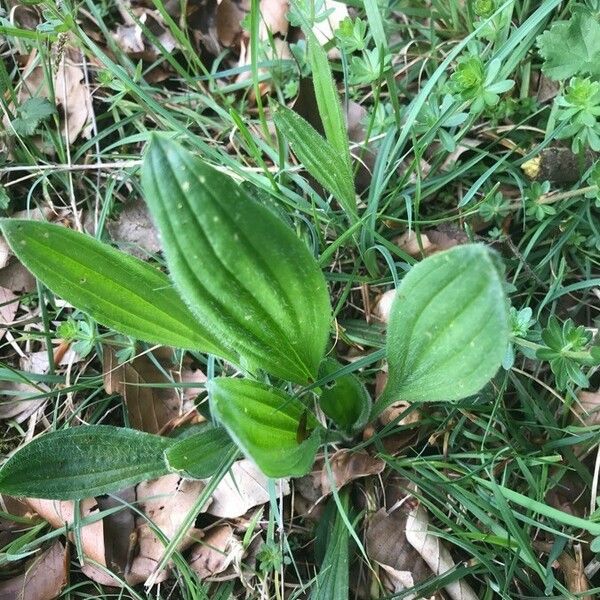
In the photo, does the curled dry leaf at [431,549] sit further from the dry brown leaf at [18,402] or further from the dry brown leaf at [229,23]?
the dry brown leaf at [229,23]

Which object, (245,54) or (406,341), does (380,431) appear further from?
(245,54)

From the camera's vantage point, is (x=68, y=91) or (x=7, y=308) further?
(x=68, y=91)

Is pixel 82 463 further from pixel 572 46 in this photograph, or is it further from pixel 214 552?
pixel 572 46

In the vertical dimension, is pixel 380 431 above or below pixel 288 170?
below

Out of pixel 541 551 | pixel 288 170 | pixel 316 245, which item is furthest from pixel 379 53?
A: pixel 541 551

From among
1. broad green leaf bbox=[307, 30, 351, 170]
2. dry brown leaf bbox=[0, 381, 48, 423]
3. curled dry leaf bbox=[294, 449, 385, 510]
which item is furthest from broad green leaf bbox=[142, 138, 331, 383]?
dry brown leaf bbox=[0, 381, 48, 423]

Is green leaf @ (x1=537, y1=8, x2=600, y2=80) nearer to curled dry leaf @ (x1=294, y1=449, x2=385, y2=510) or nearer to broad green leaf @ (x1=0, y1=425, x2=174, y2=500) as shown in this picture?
curled dry leaf @ (x1=294, y1=449, x2=385, y2=510)

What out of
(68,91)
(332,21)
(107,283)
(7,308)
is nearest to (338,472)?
(107,283)
